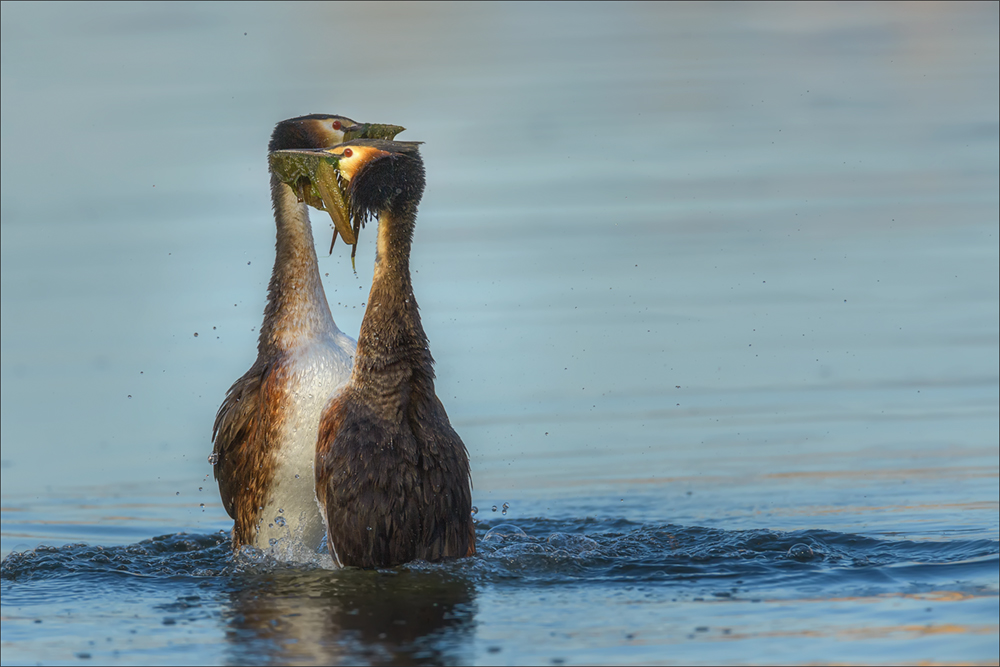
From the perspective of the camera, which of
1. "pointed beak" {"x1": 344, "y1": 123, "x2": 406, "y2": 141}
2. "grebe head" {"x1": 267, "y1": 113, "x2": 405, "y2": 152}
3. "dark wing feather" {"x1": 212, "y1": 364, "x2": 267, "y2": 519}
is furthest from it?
"grebe head" {"x1": 267, "y1": 113, "x2": 405, "y2": 152}

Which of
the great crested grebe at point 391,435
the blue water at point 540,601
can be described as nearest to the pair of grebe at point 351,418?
the great crested grebe at point 391,435

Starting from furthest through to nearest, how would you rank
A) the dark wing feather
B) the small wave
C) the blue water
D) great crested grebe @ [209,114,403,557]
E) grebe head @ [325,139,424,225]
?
the dark wing feather, great crested grebe @ [209,114,403,557], grebe head @ [325,139,424,225], the small wave, the blue water

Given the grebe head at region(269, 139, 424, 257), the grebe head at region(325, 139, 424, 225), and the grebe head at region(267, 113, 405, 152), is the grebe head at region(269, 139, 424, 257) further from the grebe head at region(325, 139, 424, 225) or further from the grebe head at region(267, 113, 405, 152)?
the grebe head at region(267, 113, 405, 152)

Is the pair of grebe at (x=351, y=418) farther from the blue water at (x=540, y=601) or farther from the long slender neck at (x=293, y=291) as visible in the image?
the blue water at (x=540, y=601)

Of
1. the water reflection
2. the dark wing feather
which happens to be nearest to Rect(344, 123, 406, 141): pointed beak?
the dark wing feather

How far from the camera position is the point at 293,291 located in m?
9.58

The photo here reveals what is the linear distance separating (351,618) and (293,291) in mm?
2407

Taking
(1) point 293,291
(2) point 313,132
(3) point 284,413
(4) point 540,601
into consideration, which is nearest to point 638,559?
(4) point 540,601

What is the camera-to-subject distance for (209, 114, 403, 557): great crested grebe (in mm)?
9266

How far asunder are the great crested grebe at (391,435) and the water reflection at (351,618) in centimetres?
22

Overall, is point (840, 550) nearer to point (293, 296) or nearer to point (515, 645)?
point (515, 645)

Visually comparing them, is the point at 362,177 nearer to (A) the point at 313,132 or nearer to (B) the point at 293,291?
(B) the point at 293,291

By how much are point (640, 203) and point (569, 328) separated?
4.11 m

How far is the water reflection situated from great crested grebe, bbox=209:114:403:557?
22.1 inches
